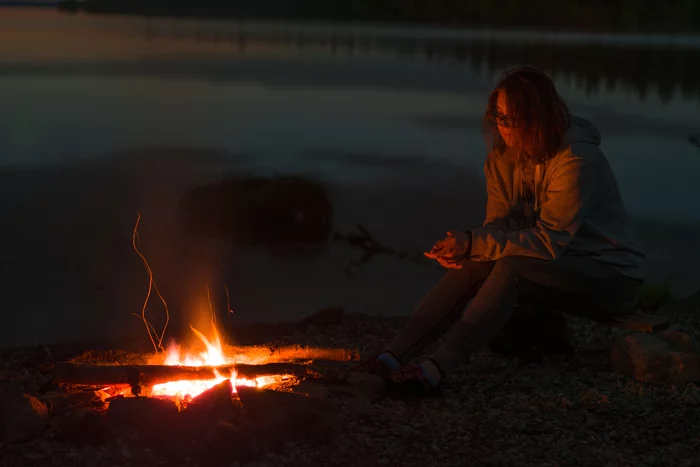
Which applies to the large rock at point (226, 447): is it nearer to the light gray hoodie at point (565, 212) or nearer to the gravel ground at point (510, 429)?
the gravel ground at point (510, 429)

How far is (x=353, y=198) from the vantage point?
44.7ft

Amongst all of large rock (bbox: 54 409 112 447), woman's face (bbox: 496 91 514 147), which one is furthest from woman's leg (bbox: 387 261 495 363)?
large rock (bbox: 54 409 112 447)

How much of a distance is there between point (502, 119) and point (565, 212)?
54cm

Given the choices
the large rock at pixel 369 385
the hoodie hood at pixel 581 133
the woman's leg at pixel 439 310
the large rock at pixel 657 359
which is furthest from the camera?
the large rock at pixel 657 359

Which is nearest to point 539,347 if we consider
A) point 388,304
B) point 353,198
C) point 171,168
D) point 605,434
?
point 605,434

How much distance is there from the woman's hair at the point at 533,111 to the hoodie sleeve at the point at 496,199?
34 cm

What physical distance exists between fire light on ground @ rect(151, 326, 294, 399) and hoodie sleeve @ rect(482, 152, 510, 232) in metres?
1.35

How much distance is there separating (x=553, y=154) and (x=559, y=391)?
120 cm

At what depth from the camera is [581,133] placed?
4.41 meters

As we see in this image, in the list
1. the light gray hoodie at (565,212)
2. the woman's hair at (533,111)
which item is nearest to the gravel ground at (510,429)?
the light gray hoodie at (565,212)

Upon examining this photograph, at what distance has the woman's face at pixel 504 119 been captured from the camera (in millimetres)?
4312

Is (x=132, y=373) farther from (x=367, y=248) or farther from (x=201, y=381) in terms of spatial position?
(x=367, y=248)

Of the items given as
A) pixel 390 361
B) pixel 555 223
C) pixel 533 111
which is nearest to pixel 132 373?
pixel 390 361

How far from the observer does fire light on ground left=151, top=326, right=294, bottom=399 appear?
406cm
